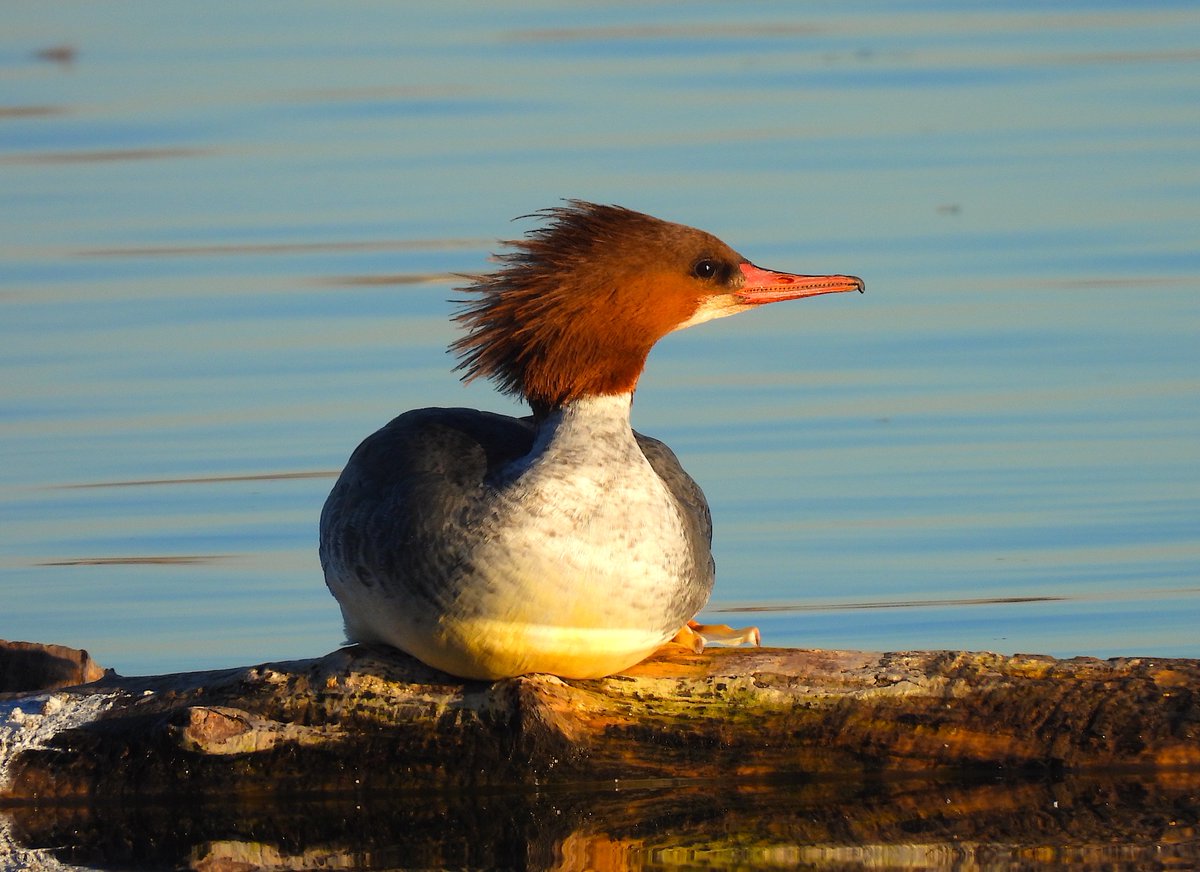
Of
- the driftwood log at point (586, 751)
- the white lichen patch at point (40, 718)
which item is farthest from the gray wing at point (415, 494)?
the white lichen patch at point (40, 718)

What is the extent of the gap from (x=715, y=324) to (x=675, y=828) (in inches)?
238

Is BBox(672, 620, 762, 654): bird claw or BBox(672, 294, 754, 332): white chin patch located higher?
BBox(672, 294, 754, 332): white chin patch

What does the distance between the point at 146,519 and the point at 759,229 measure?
431 cm

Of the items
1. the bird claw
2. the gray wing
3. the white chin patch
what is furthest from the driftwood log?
the white chin patch

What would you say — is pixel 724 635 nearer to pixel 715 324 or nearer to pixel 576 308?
pixel 576 308

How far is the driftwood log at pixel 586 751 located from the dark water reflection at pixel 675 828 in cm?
1

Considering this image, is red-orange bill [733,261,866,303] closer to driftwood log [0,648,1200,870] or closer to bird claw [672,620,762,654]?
bird claw [672,620,762,654]

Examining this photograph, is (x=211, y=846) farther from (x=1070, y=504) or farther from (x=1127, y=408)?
(x=1127, y=408)

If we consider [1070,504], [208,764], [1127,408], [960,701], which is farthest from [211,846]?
[1127,408]

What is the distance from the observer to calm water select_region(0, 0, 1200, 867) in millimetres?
9070

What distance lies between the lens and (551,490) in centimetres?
670

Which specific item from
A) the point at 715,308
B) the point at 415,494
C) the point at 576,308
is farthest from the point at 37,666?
the point at 715,308

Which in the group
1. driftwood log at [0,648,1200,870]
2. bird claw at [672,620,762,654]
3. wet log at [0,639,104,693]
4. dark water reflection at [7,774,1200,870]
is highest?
bird claw at [672,620,762,654]

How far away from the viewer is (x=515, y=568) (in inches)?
259
